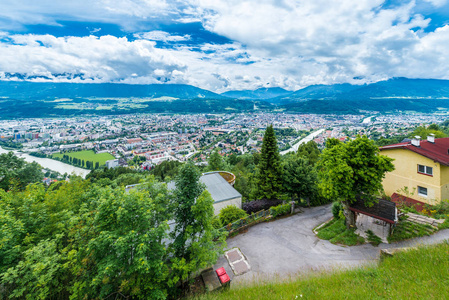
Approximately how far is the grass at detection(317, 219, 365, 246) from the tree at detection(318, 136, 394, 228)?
1816mm

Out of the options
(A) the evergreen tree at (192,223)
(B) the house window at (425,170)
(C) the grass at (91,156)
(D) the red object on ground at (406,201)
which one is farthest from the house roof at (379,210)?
(C) the grass at (91,156)

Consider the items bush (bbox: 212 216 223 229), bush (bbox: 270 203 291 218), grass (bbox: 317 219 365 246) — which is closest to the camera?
grass (bbox: 317 219 365 246)

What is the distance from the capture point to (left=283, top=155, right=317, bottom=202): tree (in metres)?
15.0

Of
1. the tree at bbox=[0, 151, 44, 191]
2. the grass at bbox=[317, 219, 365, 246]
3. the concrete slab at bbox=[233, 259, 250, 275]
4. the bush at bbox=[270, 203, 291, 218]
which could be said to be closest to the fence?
the bush at bbox=[270, 203, 291, 218]

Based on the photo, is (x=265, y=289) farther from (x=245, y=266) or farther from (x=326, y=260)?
(x=326, y=260)

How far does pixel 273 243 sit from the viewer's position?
34.4 feet

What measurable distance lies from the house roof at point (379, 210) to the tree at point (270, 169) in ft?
19.7

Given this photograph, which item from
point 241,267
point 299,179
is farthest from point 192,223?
point 299,179

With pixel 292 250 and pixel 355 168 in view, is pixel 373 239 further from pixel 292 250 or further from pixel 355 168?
pixel 292 250

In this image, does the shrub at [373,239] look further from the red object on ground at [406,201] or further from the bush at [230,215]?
the bush at [230,215]

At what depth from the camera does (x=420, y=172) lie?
39.8 ft

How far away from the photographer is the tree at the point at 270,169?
16.1 meters

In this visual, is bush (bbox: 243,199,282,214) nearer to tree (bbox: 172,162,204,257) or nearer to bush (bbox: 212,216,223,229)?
bush (bbox: 212,216,223,229)

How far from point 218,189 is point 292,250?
8593 mm
